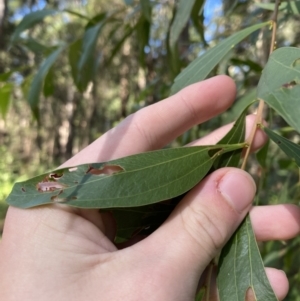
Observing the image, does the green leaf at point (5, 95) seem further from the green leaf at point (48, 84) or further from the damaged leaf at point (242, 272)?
the damaged leaf at point (242, 272)

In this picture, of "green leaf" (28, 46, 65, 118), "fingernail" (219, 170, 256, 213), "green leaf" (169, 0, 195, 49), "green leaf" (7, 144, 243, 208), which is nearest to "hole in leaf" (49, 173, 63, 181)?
"green leaf" (7, 144, 243, 208)

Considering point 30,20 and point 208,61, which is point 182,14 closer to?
point 208,61

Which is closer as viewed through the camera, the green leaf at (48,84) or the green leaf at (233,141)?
the green leaf at (233,141)

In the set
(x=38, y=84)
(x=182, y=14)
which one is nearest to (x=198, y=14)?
(x=182, y=14)

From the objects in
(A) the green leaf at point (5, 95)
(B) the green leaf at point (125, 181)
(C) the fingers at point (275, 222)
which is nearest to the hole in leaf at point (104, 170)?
(B) the green leaf at point (125, 181)

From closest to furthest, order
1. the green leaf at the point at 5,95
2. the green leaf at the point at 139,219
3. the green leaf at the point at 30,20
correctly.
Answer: the green leaf at the point at 139,219 < the green leaf at the point at 30,20 < the green leaf at the point at 5,95

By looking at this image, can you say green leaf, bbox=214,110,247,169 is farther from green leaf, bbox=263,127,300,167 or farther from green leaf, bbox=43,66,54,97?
green leaf, bbox=43,66,54,97

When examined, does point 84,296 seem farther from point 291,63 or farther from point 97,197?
point 291,63
